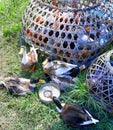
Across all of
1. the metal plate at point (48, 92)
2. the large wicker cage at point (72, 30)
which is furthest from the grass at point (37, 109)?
the large wicker cage at point (72, 30)

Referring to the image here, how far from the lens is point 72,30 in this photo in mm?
2816

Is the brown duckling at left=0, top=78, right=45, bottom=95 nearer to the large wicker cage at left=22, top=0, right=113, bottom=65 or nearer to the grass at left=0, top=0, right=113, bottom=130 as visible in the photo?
the grass at left=0, top=0, right=113, bottom=130

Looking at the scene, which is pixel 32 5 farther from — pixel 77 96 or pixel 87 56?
pixel 77 96

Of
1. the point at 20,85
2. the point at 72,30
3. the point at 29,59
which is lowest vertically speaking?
the point at 20,85

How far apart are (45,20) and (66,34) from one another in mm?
249

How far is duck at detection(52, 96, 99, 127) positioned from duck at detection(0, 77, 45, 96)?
1.31 feet

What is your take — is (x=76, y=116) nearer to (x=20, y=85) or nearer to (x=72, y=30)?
(x=20, y=85)

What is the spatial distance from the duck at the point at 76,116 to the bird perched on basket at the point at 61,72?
31 centimetres

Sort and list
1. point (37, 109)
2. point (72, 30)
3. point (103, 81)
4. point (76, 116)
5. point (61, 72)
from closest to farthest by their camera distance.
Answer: point (76, 116), point (103, 81), point (37, 109), point (61, 72), point (72, 30)

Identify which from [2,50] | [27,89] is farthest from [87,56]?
[2,50]

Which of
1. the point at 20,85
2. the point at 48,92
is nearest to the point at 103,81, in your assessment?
the point at 48,92

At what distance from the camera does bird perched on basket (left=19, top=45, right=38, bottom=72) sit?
2.82 meters

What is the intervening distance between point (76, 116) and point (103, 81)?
35cm

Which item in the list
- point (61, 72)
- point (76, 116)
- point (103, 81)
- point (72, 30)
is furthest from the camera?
point (72, 30)
